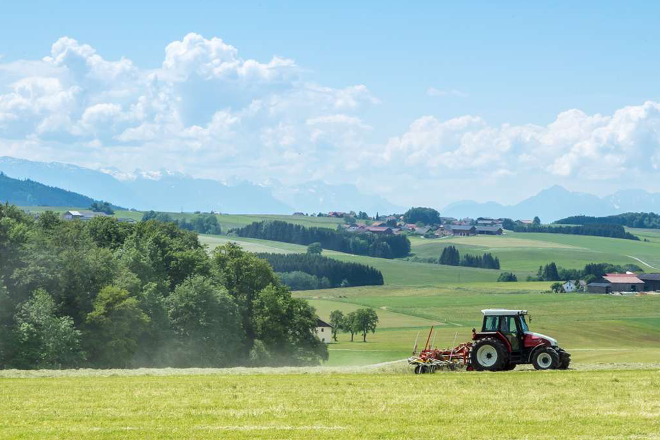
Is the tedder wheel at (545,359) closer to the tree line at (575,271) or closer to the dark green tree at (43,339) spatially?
the dark green tree at (43,339)

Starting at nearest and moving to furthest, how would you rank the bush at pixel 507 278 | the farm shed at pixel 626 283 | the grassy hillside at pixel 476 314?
the grassy hillside at pixel 476 314 < the farm shed at pixel 626 283 < the bush at pixel 507 278

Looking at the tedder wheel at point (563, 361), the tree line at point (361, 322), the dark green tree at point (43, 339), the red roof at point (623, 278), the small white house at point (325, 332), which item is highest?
the red roof at point (623, 278)

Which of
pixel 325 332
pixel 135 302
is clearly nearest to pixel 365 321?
pixel 325 332

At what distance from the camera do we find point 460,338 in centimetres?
9038

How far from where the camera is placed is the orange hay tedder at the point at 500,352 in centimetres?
3569

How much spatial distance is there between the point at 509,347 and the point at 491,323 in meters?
1.24

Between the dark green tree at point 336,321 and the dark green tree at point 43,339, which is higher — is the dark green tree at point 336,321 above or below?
below

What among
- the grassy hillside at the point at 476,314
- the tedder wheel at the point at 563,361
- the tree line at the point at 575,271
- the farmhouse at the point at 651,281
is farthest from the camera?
the tree line at the point at 575,271

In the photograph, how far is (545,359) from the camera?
35.9 meters

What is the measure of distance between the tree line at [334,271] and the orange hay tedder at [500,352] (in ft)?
487

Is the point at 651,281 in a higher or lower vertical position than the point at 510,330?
higher

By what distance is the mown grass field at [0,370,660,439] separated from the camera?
2077 cm

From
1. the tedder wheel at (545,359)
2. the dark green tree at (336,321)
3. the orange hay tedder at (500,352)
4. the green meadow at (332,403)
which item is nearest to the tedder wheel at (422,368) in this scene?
the orange hay tedder at (500,352)

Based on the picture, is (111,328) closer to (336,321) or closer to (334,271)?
(336,321)
